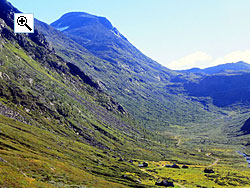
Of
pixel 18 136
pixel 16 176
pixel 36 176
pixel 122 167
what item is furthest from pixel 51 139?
pixel 16 176

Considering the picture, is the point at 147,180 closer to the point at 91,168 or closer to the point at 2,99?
the point at 91,168

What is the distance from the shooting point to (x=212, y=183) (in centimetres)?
16112

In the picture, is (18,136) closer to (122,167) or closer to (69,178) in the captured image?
(69,178)

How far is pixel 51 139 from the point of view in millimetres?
173750

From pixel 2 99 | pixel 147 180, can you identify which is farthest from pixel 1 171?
pixel 2 99

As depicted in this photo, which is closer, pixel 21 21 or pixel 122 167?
pixel 21 21

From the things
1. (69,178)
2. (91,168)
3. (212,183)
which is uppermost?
(69,178)

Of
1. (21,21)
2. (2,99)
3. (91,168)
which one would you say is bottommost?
(91,168)

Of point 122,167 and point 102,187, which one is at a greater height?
point 102,187

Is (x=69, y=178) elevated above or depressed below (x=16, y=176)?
below

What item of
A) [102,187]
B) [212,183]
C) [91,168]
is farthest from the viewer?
[212,183]

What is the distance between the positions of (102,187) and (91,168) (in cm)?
4855

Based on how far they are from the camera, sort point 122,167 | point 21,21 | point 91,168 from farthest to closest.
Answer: point 122,167 → point 91,168 → point 21,21

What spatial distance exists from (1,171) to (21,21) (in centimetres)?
5495
